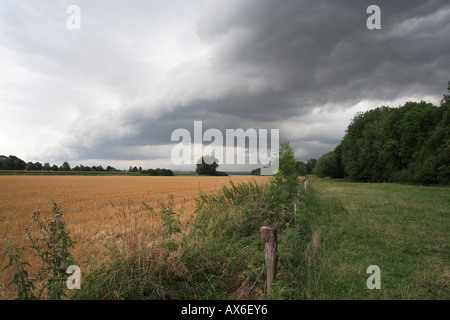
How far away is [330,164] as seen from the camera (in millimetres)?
76375

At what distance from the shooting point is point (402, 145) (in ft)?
137

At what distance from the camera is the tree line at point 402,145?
32478 millimetres

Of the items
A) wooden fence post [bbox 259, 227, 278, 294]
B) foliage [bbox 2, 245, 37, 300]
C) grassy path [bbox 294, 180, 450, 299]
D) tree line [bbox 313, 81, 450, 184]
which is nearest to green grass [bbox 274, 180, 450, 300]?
grassy path [bbox 294, 180, 450, 299]

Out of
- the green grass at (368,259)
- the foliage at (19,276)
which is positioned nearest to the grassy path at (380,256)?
the green grass at (368,259)

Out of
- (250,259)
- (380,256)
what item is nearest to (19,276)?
(250,259)

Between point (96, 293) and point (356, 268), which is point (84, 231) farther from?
point (356, 268)

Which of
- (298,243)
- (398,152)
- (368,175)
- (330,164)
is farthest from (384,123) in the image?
(298,243)

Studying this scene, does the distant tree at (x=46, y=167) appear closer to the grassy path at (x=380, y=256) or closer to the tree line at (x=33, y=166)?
the tree line at (x=33, y=166)

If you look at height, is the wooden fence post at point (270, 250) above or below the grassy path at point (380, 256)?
above

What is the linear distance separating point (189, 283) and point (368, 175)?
58.1m

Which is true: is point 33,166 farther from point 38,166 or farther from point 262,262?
point 262,262

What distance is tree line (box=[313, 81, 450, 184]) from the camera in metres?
32.5

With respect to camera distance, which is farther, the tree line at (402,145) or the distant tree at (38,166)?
the distant tree at (38,166)

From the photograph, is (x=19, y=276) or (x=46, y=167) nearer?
(x=19, y=276)
